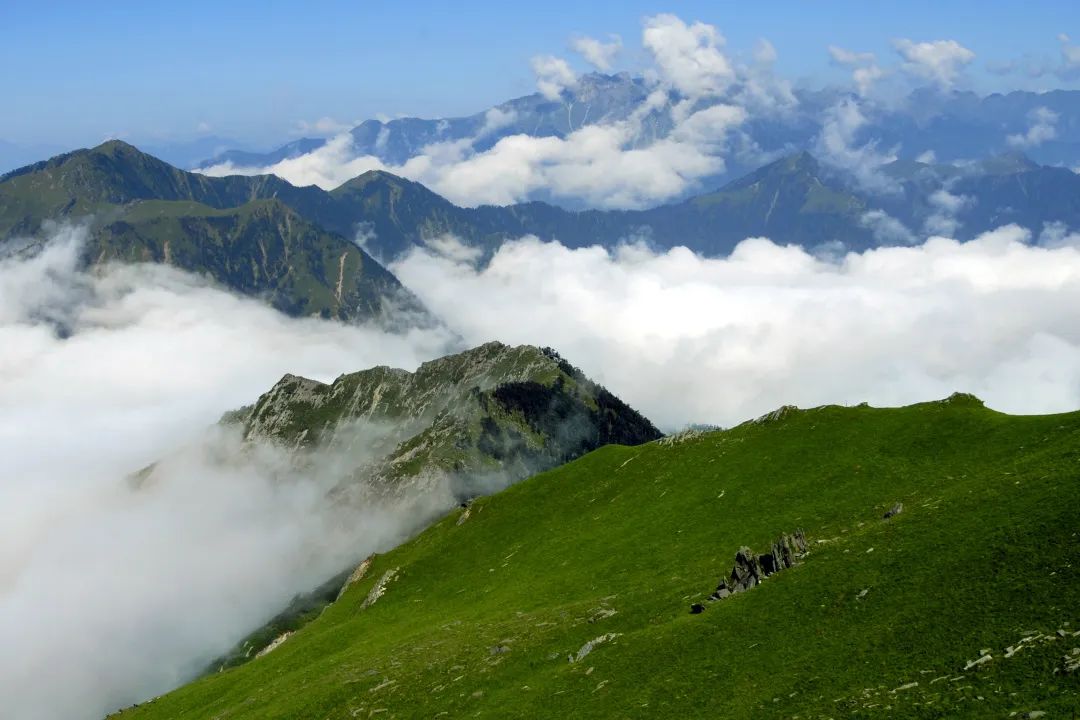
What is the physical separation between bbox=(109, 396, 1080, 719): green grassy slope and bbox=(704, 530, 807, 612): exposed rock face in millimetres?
2136

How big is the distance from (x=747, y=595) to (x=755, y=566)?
3.70 m

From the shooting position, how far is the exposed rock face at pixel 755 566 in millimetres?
53781

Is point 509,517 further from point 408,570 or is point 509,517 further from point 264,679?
point 264,679

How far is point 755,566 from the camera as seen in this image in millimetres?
54500

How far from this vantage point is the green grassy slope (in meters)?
38.3

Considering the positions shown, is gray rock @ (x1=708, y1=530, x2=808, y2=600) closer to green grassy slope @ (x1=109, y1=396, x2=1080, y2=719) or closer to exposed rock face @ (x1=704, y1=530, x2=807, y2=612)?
exposed rock face @ (x1=704, y1=530, x2=807, y2=612)

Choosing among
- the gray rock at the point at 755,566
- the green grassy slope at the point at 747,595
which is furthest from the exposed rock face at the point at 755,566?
the green grassy slope at the point at 747,595

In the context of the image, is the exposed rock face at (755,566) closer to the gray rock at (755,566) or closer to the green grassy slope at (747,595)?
the gray rock at (755,566)

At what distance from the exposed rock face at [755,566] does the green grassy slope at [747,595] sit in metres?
2.14

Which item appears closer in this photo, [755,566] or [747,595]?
[747,595]

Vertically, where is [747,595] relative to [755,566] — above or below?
below

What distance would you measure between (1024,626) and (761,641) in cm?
1331

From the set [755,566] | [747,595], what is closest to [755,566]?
[755,566]

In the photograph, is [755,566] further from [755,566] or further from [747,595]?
[747,595]
